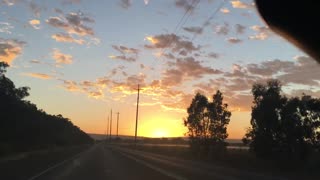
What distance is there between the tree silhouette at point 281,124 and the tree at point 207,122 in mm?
16079

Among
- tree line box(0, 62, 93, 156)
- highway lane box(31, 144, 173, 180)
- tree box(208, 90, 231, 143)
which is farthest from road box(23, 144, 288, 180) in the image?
tree line box(0, 62, 93, 156)

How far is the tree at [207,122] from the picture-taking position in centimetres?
6112

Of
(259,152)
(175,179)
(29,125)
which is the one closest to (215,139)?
(259,152)

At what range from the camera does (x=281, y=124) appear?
42.5 meters

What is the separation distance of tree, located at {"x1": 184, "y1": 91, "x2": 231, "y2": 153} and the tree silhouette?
52.8 ft

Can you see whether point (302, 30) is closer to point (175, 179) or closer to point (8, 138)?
point (175, 179)

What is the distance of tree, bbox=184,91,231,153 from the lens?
61.1 metres

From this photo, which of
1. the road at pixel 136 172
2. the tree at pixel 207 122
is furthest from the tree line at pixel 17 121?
the road at pixel 136 172

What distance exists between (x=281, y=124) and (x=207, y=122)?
68.0ft

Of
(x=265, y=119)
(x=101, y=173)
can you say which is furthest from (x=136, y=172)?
(x=265, y=119)

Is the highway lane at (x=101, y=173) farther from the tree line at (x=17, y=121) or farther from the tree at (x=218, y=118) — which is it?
the tree line at (x=17, y=121)

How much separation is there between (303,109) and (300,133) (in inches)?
76.9

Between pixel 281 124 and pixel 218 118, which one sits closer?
pixel 281 124

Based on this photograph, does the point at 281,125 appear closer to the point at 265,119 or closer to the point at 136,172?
the point at 265,119
